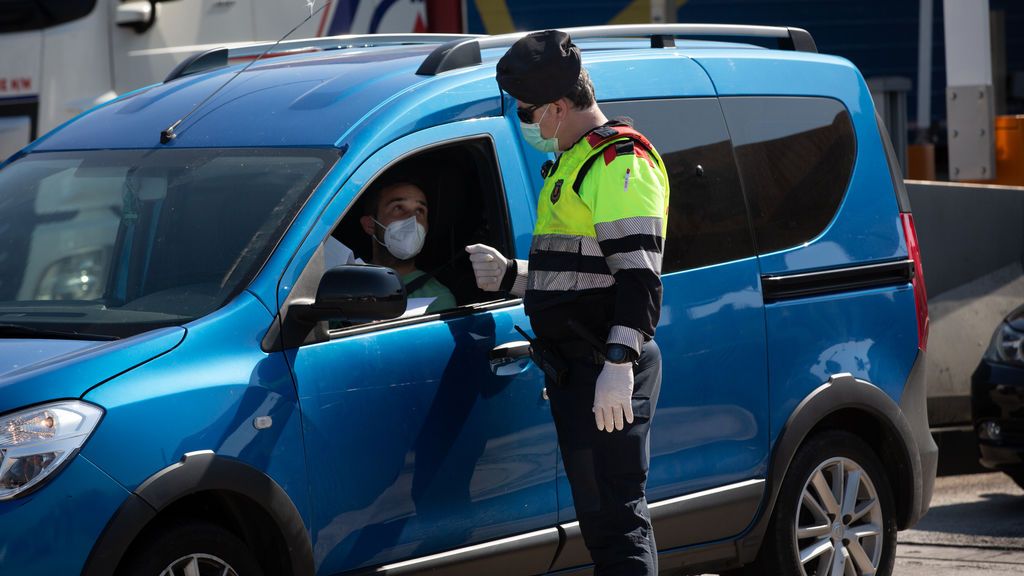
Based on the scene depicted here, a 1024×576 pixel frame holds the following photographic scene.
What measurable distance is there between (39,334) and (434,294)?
1127 mm

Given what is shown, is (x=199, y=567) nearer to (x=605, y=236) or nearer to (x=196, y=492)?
(x=196, y=492)

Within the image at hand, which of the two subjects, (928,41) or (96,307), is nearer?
(96,307)

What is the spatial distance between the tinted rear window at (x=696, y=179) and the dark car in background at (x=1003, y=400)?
3.11 m

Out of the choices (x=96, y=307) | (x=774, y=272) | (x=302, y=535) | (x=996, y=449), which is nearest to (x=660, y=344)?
(x=774, y=272)

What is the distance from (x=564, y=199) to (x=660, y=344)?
0.71 m

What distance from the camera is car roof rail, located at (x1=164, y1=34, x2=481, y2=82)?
5605 millimetres

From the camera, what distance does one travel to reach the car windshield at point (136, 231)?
166 inches

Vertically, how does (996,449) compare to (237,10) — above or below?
below

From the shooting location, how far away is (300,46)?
5.92 meters

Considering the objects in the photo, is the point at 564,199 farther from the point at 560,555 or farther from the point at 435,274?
the point at 560,555

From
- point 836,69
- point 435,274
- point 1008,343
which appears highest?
point 836,69

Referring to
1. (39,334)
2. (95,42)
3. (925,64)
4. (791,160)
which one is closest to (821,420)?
(791,160)

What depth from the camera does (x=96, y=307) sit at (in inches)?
171

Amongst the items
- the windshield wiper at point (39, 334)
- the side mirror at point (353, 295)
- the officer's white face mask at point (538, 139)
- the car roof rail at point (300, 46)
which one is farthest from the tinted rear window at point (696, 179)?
the windshield wiper at point (39, 334)
